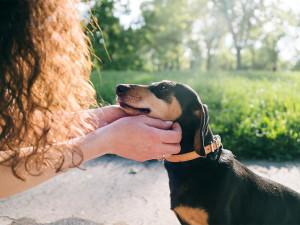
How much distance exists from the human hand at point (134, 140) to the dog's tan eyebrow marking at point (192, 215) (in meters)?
0.60

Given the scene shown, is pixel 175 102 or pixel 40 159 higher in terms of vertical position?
pixel 175 102

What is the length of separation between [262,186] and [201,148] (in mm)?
733

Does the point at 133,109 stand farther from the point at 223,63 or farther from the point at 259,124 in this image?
the point at 223,63

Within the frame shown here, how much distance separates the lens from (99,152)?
1936 mm

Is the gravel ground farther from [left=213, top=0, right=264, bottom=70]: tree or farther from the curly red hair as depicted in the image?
[left=213, top=0, right=264, bottom=70]: tree

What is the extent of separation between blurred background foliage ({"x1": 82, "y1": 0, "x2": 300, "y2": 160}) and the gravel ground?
678mm

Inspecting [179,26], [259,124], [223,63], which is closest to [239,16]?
[179,26]

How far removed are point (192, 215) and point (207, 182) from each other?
12.6 inches

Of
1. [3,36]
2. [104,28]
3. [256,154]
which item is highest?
[104,28]

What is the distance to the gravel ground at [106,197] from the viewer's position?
302 centimetres

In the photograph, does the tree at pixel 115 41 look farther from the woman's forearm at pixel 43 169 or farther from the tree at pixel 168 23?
the woman's forearm at pixel 43 169

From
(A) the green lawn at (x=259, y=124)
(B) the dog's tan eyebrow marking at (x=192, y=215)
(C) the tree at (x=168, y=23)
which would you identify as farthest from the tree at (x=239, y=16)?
A: (B) the dog's tan eyebrow marking at (x=192, y=215)

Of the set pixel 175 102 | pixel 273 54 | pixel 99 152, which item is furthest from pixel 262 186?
pixel 273 54

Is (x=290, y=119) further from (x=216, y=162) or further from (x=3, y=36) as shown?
(x=3, y=36)
